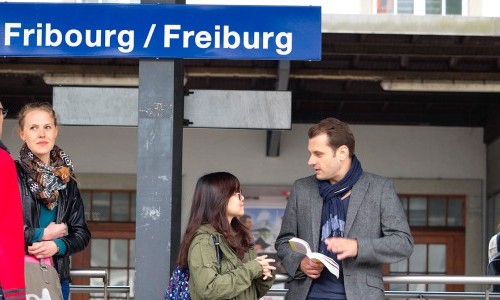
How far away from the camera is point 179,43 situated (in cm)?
444

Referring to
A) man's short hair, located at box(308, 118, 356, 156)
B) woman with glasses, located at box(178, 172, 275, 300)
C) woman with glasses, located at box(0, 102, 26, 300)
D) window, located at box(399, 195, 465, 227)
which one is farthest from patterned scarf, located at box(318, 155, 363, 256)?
window, located at box(399, 195, 465, 227)

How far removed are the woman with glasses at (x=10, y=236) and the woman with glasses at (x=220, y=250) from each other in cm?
78

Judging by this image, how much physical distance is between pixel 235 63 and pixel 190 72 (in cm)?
45

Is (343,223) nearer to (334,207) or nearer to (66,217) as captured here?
(334,207)

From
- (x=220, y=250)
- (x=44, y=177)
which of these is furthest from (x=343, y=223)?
(x=44, y=177)

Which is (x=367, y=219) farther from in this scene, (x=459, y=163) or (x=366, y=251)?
(x=459, y=163)

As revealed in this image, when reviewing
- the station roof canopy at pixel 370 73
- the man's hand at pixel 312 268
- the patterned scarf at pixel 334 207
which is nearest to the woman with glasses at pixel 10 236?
the man's hand at pixel 312 268

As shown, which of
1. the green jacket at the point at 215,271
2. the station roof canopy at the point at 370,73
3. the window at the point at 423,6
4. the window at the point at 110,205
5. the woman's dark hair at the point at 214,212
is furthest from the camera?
the window at the point at 110,205

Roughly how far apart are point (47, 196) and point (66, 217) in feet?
0.67

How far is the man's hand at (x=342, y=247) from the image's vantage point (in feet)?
A: 13.0

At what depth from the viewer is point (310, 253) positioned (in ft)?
13.1

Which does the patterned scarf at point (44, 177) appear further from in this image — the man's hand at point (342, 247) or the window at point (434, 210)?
the window at point (434, 210)

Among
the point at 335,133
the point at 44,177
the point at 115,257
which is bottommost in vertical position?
the point at 115,257

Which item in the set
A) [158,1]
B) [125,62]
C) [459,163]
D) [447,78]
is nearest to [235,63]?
[125,62]
